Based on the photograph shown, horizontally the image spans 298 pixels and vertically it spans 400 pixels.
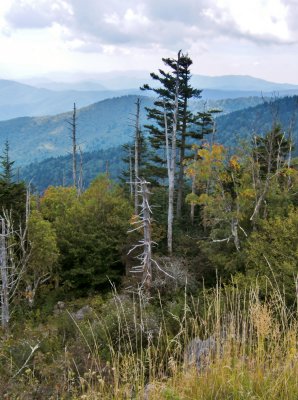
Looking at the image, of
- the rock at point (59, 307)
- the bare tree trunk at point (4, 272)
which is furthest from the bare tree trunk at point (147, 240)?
the bare tree trunk at point (4, 272)

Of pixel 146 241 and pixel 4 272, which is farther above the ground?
pixel 146 241

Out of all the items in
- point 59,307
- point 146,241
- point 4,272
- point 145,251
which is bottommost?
point 59,307

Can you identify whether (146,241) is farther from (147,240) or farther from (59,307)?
(59,307)

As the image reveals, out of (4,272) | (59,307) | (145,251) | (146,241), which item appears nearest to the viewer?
(4,272)

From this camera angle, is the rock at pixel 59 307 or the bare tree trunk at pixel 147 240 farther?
the rock at pixel 59 307

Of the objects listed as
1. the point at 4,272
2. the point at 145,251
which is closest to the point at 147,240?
the point at 145,251

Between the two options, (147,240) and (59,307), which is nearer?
(147,240)

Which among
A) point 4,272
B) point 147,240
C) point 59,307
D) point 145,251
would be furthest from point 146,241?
point 59,307

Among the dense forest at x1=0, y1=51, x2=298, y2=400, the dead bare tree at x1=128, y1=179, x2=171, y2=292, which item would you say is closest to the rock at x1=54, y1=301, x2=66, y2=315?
the dense forest at x1=0, y1=51, x2=298, y2=400

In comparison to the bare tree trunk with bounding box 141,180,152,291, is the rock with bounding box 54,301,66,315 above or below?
below

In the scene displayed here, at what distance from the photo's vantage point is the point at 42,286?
971 inches

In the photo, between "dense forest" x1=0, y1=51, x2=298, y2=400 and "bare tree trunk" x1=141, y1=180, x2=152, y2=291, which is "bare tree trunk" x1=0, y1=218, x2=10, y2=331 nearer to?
"dense forest" x1=0, y1=51, x2=298, y2=400

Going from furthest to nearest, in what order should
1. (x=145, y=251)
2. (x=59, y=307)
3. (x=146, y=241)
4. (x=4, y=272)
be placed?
(x=59, y=307) < (x=145, y=251) < (x=146, y=241) < (x=4, y=272)

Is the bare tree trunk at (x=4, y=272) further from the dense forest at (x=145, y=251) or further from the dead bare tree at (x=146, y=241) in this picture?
the dead bare tree at (x=146, y=241)
